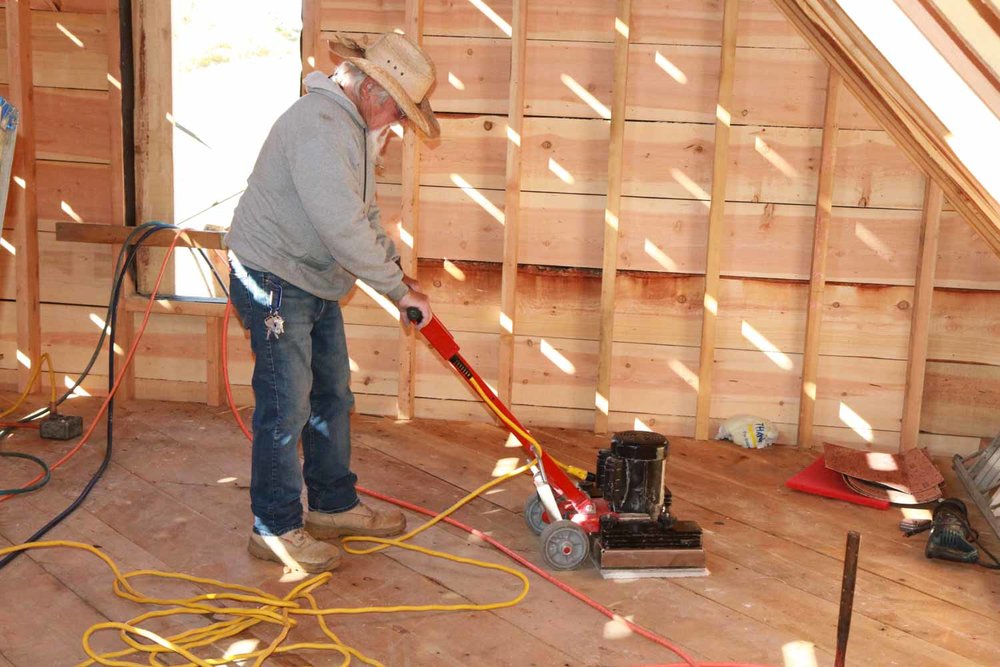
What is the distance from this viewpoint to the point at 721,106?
4066 mm

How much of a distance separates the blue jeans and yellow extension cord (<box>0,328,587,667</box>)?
0.24 m

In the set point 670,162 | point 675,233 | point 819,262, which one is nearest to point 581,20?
point 670,162

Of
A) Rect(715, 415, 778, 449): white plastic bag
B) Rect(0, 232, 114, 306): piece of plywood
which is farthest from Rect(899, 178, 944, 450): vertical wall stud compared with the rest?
Rect(0, 232, 114, 306): piece of plywood

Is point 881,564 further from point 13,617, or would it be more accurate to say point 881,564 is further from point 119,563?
point 13,617

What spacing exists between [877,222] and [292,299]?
2.42 meters

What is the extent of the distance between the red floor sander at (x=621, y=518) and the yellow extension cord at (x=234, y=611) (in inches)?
3.9

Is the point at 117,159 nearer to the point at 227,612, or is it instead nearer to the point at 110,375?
the point at 110,375

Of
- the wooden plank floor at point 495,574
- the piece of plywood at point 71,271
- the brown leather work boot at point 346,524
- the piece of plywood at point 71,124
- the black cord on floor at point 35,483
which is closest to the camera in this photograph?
the wooden plank floor at point 495,574

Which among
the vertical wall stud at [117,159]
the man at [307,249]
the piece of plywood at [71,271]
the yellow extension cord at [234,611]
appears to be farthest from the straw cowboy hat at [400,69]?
the piece of plywood at [71,271]

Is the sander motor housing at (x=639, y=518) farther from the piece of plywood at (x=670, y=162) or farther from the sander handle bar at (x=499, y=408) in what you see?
the piece of plywood at (x=670, y=162)

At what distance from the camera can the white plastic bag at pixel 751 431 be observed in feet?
13.9

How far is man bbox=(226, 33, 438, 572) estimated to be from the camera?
2682 mm

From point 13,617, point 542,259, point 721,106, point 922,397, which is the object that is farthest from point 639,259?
point 13,617

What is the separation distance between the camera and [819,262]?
4.12 m
